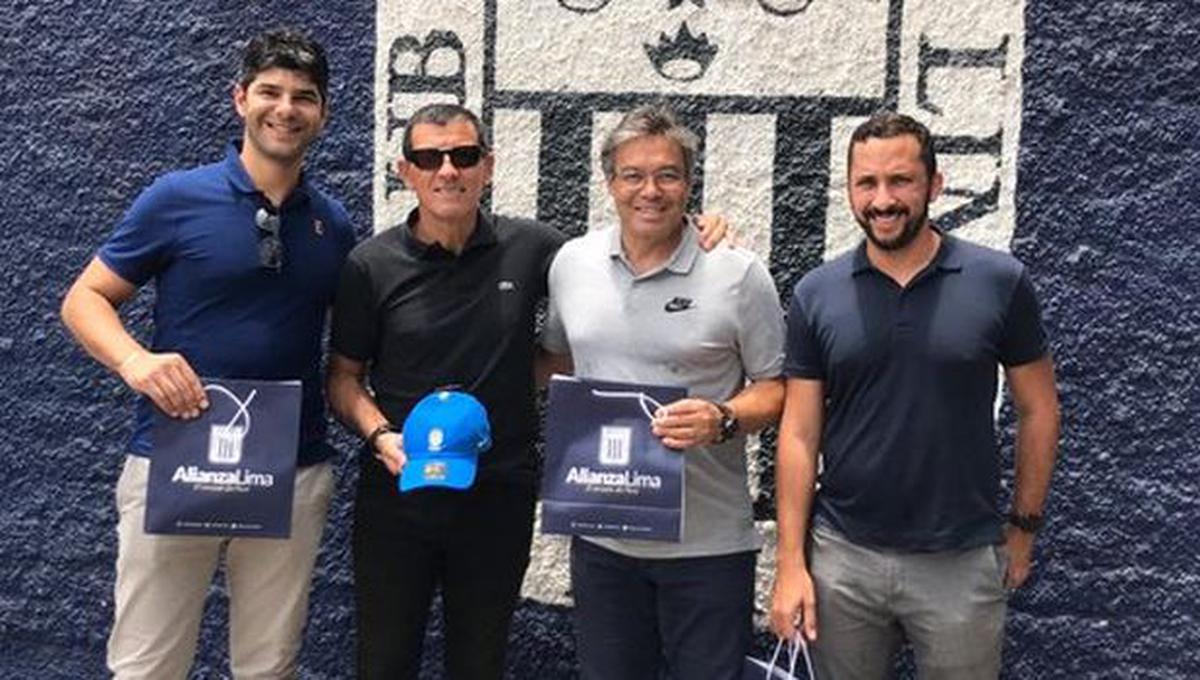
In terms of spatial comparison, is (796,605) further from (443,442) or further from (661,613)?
(443,442)

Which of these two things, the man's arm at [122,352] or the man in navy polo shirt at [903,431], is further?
the man's arm at [122,352]

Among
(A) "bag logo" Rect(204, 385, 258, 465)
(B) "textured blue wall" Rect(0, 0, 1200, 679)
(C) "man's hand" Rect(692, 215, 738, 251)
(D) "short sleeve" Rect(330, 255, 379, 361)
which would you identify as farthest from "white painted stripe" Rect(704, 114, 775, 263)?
(A) "bag logo" Rect(204, 385, 258, 465)

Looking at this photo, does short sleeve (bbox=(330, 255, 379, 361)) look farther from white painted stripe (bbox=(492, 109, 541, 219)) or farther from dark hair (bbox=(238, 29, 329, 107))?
white painted stripe (bbox=(492, 109, 541, 219))

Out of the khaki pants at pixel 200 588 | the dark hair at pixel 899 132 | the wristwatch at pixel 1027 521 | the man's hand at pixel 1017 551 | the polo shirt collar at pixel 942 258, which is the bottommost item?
the khaki pants at pixel 200 588

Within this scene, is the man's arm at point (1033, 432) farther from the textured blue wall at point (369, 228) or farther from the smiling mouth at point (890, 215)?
the textured blue wall at point (369, 228)

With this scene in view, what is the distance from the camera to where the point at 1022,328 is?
2887 millimetres

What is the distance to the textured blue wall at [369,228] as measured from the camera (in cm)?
379

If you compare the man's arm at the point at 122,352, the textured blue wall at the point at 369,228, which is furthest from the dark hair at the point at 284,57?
the textured blue wall at the point at 369,228

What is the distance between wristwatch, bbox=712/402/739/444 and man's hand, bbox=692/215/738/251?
0.36 meters

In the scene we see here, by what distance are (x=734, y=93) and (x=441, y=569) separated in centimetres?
161

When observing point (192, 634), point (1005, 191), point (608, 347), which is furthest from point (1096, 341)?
point (192, 634)

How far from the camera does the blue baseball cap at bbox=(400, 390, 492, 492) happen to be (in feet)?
9.98

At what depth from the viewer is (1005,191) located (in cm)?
385

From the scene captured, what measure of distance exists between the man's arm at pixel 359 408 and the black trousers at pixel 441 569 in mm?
138
